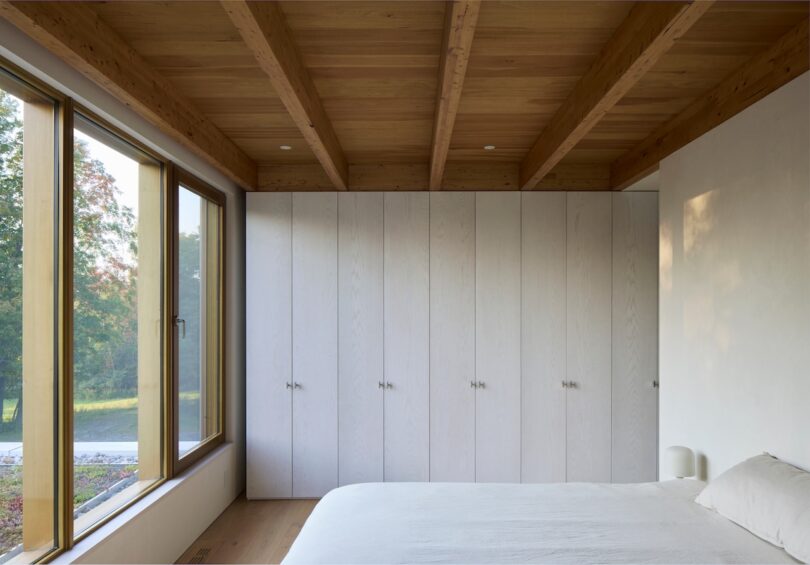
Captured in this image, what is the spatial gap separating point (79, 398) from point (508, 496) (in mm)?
1936

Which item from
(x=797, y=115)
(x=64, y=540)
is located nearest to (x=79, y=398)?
(x=64, y=540)

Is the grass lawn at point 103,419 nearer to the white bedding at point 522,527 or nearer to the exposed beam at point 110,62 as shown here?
the white bedding at point 522,527

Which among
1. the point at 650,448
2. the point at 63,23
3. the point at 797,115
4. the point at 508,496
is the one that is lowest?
the point at 650,448

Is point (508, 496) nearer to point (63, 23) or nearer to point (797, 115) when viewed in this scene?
point (797, 115)

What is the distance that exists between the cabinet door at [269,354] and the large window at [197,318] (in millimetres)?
244

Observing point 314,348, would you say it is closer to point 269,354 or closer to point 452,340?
point 269,354

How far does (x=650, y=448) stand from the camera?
4023 mm

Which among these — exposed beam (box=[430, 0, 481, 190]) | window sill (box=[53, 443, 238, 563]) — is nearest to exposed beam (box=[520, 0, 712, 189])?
exposed beam (box=[430, 0, 481, 190])

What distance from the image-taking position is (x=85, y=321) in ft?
7.73

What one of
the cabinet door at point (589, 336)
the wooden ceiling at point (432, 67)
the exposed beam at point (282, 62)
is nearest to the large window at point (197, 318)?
the wooden ceiling at point (432, 67)

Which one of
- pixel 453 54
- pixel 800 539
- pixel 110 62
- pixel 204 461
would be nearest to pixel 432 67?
pixel 453 54

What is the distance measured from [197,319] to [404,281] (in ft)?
4.94

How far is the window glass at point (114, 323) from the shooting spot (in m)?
2.34

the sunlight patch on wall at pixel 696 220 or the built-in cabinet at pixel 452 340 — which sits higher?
the sunlight patch on wall at pixel 696 220
